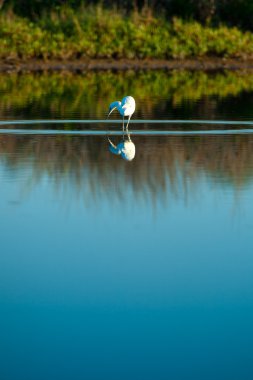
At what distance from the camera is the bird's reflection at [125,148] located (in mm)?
15509

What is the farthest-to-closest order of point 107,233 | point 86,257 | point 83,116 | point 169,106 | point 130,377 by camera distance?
point 169,106
point 83,116
point 107,233
point 86,257
point 130,377

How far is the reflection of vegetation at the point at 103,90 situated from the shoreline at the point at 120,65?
1789mm

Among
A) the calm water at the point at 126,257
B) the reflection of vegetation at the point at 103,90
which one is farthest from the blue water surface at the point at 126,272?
the reflection of vegetation at the point at 103,90

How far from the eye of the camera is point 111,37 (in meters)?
39.4

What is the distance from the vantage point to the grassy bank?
125 feet

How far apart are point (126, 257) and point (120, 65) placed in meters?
29.8

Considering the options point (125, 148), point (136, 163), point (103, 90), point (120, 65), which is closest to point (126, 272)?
point (136, 163)

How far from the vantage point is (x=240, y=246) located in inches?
385

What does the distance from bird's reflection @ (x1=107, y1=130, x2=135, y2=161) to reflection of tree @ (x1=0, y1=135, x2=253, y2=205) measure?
11 centimetres

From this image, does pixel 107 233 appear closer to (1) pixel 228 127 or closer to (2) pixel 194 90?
(1) pixel 228 127

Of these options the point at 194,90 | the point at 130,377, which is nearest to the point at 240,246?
the point at 130,377

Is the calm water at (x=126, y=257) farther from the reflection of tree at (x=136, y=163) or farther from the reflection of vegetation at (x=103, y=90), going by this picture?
the reflection of vegetation at (x=103, y=90)

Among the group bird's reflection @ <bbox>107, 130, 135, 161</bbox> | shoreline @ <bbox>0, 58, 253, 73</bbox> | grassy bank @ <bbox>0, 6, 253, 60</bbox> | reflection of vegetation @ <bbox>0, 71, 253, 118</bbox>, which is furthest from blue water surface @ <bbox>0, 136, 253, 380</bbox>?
grassy bank @ <bbox>0, 6, 253, 60</bbox>

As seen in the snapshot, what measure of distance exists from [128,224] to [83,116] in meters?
11.1
